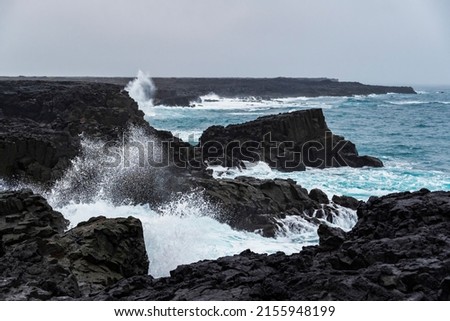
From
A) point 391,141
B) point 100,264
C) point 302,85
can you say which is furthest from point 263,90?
point 100,264

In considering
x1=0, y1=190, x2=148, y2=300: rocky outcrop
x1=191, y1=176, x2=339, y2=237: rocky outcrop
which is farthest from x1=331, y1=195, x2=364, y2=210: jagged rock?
x1=0, y1=190, x2=148, y2=300: rocky outcrop

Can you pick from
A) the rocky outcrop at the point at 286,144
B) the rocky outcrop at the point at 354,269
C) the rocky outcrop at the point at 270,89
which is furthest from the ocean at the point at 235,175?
the rocky outcrop at the point at 270,89

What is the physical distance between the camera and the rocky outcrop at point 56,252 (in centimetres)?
565

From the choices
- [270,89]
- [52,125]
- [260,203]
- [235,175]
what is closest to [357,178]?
[235,175]

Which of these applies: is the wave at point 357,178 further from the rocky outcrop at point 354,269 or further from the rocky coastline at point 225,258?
the rocky outcrop at point 354,269

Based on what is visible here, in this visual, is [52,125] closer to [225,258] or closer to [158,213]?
[158,213]

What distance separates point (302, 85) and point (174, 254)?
86.8 metres

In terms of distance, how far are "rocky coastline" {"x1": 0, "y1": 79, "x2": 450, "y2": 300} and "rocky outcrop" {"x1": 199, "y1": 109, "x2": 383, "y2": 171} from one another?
499cm

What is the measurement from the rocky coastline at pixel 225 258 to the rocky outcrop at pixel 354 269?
1 cm

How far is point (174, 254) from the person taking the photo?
377 inches

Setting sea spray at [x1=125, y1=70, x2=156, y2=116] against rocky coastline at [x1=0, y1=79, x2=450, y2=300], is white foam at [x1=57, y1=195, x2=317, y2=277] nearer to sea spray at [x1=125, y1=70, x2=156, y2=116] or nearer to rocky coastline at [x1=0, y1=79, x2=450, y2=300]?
rocky coastline at [x1=0, y1=79, x2=450, y2=300]

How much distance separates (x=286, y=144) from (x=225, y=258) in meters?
14.2

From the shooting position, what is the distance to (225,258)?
630 centimetres

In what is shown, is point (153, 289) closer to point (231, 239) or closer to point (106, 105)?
point (231, 239)
